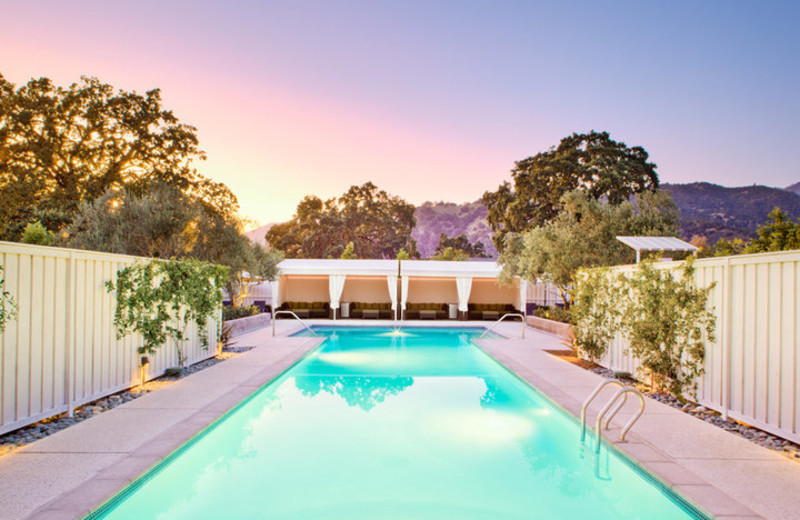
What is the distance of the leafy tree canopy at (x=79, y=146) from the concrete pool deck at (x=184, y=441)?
1324 centimetres

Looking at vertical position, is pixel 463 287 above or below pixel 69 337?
below

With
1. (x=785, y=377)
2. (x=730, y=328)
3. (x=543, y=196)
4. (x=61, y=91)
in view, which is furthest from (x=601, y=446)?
(x=543, y=196)

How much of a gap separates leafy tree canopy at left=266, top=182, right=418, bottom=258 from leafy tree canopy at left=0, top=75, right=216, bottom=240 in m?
A: 19.0

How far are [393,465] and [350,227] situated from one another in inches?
1363

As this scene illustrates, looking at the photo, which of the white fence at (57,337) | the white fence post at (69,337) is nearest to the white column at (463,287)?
the white fence at (57,337)

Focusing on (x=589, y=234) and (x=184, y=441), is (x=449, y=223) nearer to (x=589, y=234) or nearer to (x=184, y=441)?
(x=589, y=234)

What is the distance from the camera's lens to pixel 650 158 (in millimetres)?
26719

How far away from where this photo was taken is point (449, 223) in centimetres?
8306

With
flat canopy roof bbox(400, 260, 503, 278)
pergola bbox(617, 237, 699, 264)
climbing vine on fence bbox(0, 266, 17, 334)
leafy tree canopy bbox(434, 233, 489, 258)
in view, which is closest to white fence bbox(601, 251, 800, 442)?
pergola bbox(617, 237, 699, 264)

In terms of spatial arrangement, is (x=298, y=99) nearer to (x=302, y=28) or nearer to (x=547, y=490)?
(x=302, y=28)

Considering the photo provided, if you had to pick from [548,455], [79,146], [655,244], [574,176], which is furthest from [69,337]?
[574,176]

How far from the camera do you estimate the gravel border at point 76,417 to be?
13.6 ft

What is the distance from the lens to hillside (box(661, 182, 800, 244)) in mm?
45594

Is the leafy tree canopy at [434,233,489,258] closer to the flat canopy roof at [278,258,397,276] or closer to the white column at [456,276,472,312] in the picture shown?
the white column at [456,276,472,312]
